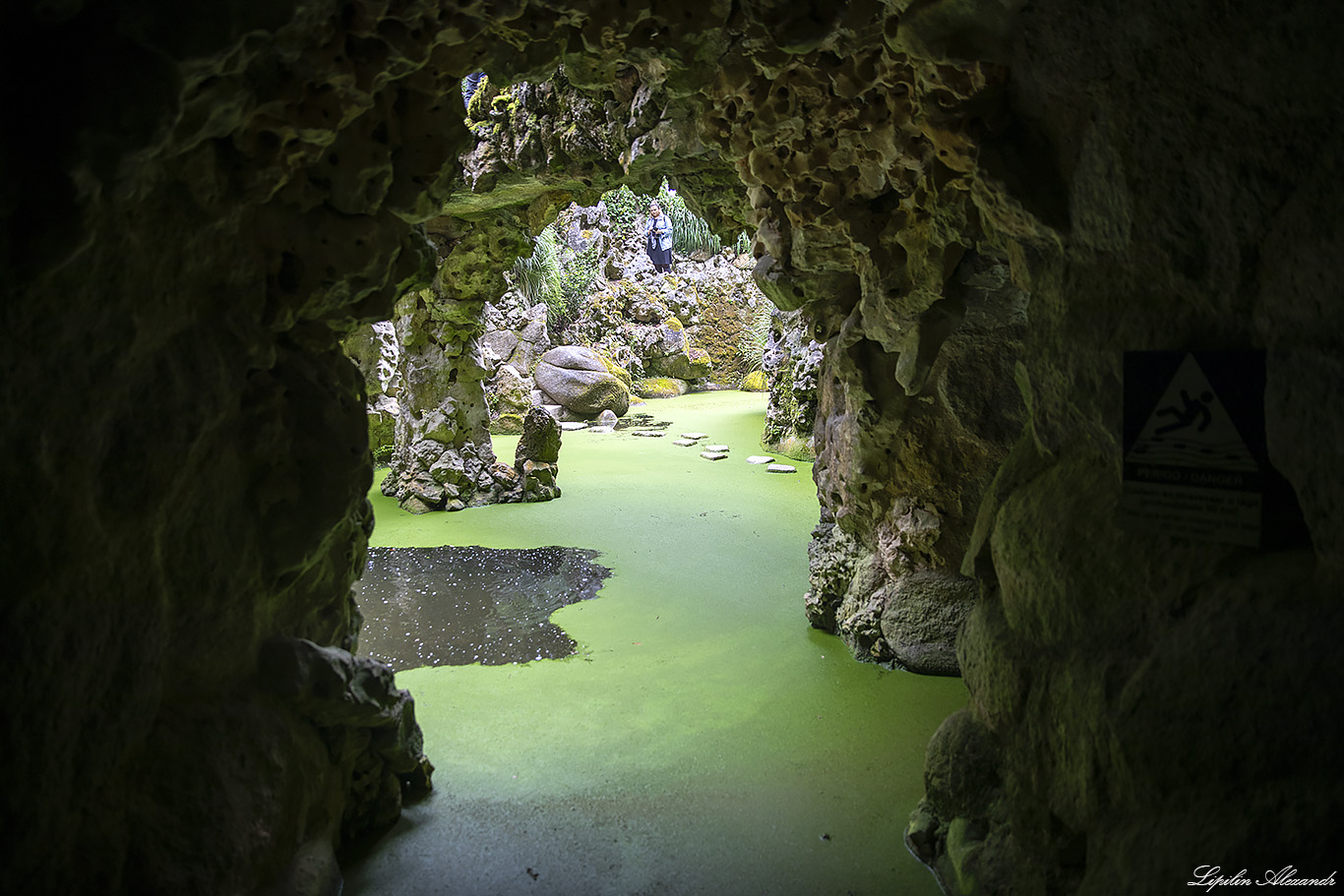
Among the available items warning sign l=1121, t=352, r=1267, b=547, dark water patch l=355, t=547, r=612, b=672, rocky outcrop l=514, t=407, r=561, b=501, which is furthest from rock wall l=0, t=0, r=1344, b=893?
rocky outcrop l=514, t=407, r=561, b=501

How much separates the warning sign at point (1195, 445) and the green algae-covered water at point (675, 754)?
1.38 meters

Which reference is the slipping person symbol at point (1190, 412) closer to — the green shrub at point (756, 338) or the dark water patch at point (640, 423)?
the dark water patch at point (640, 423)

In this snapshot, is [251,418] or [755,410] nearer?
[251,418]

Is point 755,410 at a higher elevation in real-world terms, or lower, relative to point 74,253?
lower

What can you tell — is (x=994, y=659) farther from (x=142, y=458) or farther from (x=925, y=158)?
(x=142, y=458)

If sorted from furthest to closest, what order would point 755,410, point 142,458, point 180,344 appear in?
point 755,410
point 180,344
point 142,458

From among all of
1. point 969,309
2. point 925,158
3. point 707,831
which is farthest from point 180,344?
point 969,309

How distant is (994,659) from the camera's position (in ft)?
6.71

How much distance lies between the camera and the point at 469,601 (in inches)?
184

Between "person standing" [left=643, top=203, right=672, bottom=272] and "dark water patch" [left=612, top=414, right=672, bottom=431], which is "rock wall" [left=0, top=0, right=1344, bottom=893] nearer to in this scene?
"dark water patch" [left=612, top=414, right=672, bottom=431]

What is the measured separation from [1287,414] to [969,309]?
1.99m

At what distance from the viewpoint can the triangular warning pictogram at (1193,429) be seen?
4.63 ft

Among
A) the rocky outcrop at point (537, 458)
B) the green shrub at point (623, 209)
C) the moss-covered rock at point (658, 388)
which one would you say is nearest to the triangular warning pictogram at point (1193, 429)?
the rocky outcrop at point (537, 458)

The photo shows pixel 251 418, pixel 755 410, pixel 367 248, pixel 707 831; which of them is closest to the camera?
pixel 251 418
